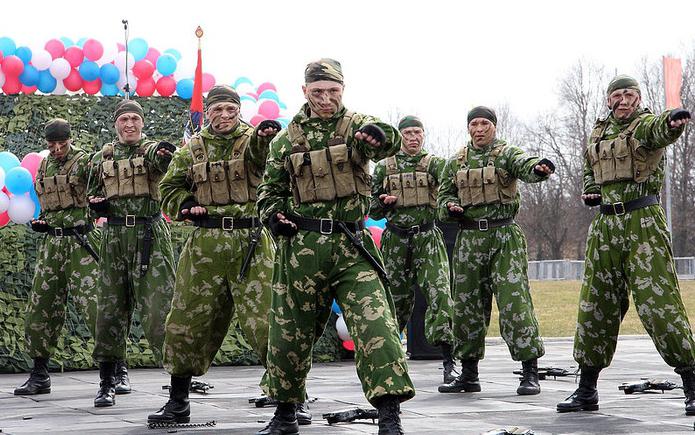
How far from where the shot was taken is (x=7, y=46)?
12.7 meters

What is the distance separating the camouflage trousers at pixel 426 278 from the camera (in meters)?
11.0

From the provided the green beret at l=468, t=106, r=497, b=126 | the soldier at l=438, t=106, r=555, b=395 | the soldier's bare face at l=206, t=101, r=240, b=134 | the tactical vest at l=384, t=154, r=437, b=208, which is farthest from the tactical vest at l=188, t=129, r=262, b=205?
the tactical vest at l=384, t=154, r=437, b=208

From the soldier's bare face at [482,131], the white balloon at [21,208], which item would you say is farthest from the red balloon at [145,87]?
the soldier's bare face at [482,131]

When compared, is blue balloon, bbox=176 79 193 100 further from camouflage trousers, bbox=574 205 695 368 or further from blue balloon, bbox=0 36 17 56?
camouflage trousers, bbox=574 205 695 368

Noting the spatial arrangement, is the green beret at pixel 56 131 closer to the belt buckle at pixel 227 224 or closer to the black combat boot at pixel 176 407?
the belt buckle at pixel 227 224

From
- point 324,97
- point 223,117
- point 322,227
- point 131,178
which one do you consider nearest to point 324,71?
point 324,97

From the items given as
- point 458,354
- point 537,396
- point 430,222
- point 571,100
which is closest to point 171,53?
point 430,222

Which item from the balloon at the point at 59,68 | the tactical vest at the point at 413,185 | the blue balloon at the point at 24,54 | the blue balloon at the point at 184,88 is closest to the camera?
the tactical vest at the point at 413,185

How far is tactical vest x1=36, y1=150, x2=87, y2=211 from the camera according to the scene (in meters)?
10.6

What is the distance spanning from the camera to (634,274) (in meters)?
8.18

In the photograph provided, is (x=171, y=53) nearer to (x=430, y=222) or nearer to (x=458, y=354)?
(x=430, y=222)

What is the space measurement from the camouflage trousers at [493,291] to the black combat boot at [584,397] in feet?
4.46

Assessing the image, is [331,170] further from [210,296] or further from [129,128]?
[129,128]

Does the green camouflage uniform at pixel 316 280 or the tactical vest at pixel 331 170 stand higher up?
the tactical vest at pixel 331 170
